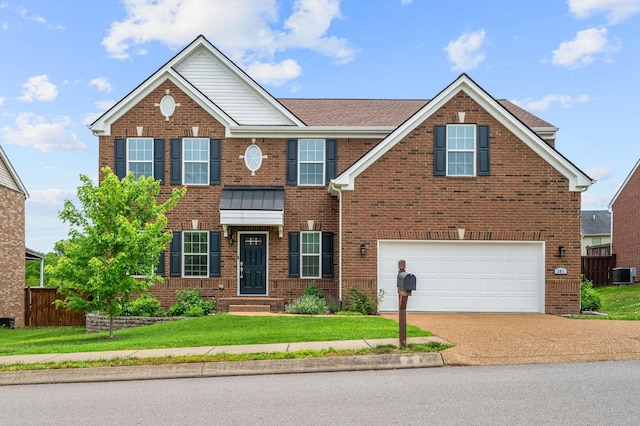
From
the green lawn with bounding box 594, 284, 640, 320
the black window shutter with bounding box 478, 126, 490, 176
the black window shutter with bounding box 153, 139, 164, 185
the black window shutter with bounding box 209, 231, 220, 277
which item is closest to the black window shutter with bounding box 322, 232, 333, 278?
the black window shutter with bounding box 209, 231, 220, 277

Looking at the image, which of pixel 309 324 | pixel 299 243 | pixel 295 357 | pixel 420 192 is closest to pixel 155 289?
pixel 299 243

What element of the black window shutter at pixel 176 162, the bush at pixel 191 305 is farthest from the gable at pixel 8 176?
the bush at pixel 191 305

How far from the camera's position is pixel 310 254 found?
2048 cm

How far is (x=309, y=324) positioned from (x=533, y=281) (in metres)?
7.42


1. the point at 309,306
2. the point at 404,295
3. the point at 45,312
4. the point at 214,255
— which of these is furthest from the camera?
the point at 45,312

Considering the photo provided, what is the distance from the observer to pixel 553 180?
59.2 feet

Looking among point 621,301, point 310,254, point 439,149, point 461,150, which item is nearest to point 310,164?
point 310,254

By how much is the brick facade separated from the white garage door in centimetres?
1568

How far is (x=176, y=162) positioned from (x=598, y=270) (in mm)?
24902

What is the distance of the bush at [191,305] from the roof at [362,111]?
691 centimetres

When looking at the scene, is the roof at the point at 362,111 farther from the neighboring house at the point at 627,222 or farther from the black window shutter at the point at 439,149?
the neighboring house at the point at 627,222

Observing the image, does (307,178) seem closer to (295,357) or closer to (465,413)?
(295,357)

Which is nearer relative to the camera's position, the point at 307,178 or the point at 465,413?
the point at 465,413

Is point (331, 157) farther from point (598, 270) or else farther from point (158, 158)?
point (598, 270)
